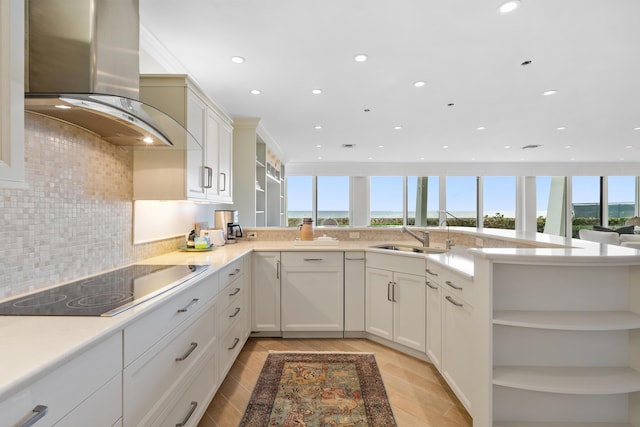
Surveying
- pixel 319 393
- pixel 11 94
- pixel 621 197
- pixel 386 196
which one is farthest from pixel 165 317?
pixel 621 197

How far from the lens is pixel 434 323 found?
2227mm

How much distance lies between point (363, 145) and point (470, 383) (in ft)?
17.1

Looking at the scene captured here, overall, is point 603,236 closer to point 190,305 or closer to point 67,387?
point 190,305

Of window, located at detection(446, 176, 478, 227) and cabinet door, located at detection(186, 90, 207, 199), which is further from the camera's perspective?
window, located at detection(446, 176, 478, 227)

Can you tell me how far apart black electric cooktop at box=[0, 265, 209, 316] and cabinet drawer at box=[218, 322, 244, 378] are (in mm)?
584

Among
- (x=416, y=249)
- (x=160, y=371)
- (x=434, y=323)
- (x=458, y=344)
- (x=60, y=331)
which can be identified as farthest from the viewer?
(x=416, y=249)

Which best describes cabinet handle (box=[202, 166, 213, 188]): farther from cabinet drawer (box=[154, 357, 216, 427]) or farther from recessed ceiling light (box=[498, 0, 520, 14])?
recessed ceiling light (box=[498, 0, 520, 14])

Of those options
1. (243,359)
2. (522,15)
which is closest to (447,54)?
(522,15)

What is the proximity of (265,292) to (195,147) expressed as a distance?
143 cm

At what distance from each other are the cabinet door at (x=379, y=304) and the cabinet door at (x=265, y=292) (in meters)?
0.83

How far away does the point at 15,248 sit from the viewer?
127cm

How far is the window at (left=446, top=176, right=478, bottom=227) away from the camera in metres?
8.88

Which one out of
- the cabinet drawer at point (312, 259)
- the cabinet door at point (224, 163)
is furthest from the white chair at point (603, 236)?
the cabinet door at point (224, 163)

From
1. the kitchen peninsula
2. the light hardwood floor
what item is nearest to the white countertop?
the kitchen peninsula
